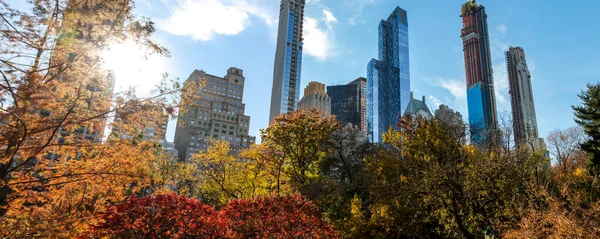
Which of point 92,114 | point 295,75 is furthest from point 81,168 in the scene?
point 295,75

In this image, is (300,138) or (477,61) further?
(477,61)

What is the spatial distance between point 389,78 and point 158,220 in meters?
158

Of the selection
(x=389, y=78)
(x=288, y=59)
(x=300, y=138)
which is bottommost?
(x=300, y=138)

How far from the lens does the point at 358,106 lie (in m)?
190

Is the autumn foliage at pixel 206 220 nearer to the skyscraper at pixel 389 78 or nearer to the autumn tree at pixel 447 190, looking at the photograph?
the autumn tree at pixel 447 190

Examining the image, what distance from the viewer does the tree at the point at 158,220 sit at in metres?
8.77

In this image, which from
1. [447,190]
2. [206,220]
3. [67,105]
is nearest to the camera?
[67,105]

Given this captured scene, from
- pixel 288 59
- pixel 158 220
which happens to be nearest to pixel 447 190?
pixel 158 220

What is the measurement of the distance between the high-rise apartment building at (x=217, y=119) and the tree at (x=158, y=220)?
9382 cm

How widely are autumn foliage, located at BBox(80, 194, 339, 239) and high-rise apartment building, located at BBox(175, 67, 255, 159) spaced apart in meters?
92.5

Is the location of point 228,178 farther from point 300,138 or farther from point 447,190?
point 447,190

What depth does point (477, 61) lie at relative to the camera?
17738cm

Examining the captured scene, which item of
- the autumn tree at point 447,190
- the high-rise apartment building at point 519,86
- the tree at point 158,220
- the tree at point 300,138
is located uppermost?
the high-rise apartment building at point 519,86

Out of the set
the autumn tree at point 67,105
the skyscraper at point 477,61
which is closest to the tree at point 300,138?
the autumn tree at point 67,105
